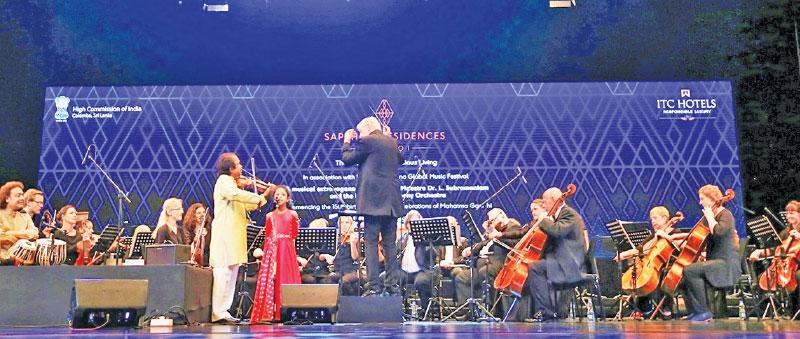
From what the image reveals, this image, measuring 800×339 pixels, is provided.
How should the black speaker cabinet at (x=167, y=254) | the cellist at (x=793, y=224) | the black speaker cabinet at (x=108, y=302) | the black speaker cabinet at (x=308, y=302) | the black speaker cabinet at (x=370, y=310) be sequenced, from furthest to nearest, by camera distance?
the cellist at (x=793, y=224) < the black speaker cabinet at (x=167, y=254) < the black speaker cabinet at (x=370, y=310) < the black speaker cabinet at (x=308, y=302) < the black speaker cabinet at (x=108, y=302)

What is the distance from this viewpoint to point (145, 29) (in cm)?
1120

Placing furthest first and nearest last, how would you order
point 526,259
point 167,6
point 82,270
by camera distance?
point 167,6
point 526,259
point 82,270

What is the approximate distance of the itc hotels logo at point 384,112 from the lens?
1137 centimetres

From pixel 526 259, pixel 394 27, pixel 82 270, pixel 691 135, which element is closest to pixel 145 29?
pixel 394 27

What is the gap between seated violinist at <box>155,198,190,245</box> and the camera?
878 cm

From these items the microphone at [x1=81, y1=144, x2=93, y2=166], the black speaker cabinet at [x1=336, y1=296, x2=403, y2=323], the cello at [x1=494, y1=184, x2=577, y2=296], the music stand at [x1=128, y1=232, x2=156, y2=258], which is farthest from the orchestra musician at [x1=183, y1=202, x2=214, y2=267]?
the cello at [x1=494, y1=184, x2=577, y2=296]

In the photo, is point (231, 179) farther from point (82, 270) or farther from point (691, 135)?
point (691, 135)

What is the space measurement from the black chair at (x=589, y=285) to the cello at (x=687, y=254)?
74 centimetres

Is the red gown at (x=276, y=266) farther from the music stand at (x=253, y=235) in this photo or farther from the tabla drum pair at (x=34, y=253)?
the tabla drum pair at (x=34, y=253)

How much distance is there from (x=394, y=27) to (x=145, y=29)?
3.50 m

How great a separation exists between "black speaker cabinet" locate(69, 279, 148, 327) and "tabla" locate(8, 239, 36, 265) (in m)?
1.55

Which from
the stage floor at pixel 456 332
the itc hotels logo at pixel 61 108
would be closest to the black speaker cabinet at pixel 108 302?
the stage floor at pixel 456 332

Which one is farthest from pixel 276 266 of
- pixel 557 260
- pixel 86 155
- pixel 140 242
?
pixel 86 155

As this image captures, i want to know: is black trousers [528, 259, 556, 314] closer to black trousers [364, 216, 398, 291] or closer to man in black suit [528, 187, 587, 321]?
man in black suit [528, 187, 587, 321]
